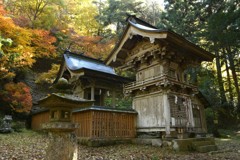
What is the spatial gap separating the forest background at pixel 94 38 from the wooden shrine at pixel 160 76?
5.00m

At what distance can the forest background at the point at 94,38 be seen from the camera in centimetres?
1647

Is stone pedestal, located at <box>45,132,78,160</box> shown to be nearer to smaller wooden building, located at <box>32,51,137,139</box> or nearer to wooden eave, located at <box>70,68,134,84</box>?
smaller wooden building, located at <box>32,51,137,139</box>

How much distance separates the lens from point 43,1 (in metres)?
26.5

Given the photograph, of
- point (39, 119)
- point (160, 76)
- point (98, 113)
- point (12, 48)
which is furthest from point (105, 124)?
point (12, 48)

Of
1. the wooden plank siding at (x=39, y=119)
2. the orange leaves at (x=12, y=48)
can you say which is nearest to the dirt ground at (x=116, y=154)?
the wooden plank siding at (x=39, y=119)

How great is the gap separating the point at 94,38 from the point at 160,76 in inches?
766

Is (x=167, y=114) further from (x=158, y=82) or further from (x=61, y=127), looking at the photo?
(x=61, y=127)

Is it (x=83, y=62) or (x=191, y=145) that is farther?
(x=83, y=62)

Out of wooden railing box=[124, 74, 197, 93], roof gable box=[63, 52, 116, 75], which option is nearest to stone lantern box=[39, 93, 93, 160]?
wooden railing box=[124, 74, 197, 93]

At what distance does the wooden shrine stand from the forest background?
5001 millimetres

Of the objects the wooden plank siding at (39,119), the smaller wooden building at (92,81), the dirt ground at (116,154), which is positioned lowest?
the dirt ground at (116,154)

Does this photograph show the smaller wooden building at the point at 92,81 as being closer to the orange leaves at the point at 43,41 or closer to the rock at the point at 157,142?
the rock at the point at 157,142

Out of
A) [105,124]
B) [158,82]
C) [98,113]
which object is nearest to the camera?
[158,82]

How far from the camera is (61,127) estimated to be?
15.7 feet
